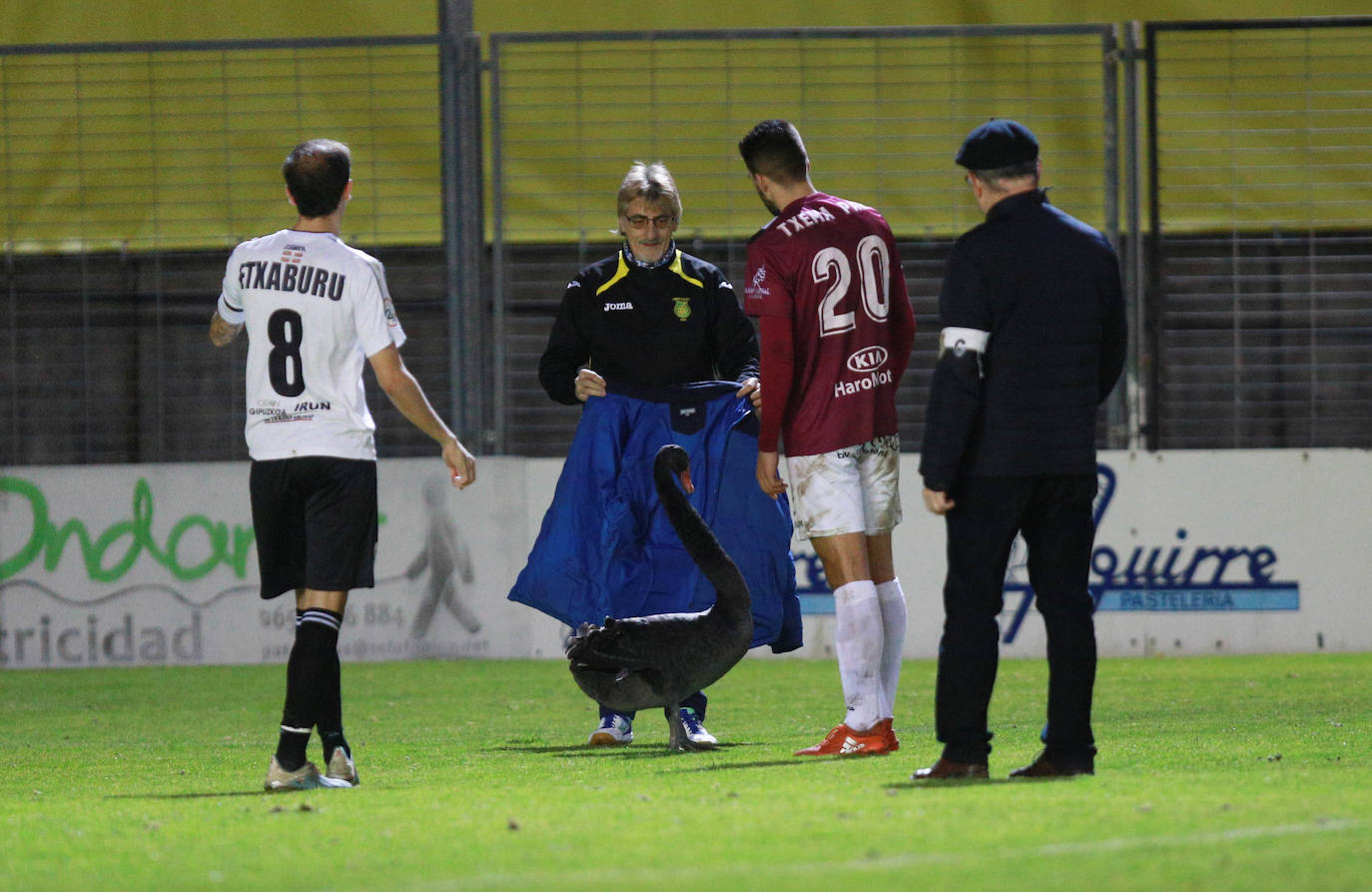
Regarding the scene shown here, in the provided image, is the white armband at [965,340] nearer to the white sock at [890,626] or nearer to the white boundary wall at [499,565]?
the white sock at [890,626]

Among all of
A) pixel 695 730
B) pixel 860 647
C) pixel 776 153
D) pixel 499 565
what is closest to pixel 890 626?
pixel 860 647

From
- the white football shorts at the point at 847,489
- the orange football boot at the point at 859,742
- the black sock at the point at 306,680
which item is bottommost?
the orange football boot at the point at 859,742

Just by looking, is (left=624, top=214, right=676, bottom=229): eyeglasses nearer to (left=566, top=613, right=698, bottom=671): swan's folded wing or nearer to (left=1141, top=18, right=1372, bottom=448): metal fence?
(left=566, top=613, right=698, bottom=671): swan's folded wing

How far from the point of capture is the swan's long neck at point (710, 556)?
5.89 m

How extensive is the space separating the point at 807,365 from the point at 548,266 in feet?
22.3

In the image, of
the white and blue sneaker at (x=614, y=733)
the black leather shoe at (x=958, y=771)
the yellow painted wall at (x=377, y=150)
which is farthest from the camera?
the yellow painted wall at (x=377, y=150)

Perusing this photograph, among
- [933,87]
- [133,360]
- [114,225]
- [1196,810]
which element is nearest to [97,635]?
[133,360]

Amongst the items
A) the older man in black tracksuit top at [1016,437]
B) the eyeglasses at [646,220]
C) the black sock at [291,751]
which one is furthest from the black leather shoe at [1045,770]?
the eyeglasses at [646,220]

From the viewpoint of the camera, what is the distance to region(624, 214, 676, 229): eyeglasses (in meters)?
6.59

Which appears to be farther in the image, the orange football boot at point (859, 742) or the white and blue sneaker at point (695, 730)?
the white and blue sneaker at point (695, 730)

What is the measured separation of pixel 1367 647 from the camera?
11141mm

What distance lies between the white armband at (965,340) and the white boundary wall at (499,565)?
20.8 feet

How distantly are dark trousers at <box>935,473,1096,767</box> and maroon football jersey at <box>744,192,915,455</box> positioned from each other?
3.12 ft

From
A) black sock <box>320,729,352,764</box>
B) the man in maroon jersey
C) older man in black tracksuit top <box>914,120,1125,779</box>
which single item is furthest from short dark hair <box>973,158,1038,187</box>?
black sock <box>320,729,352,764</box>
